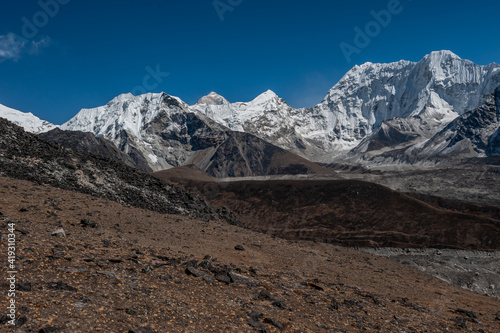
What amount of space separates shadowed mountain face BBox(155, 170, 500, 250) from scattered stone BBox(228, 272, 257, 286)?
165ft

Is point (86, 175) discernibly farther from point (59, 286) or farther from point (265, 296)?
point (265, 296)

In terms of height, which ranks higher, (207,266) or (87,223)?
(87,223)

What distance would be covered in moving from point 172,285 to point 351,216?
6607 cm

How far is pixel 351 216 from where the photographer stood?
74.2 meters

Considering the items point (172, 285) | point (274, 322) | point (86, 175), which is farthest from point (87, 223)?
point (86, 175)

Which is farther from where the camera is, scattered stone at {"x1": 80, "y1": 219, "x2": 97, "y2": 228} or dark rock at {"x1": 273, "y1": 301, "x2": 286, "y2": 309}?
scattered stone at {"x1": 80, "y1": 219, "x2": 97, "y2": 228}

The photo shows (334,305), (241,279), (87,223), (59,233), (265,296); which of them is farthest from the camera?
(87,223)

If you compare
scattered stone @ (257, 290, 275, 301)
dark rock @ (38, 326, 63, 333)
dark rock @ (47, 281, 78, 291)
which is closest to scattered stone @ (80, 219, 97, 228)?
dark rock @ (47, 281, 78, 291)

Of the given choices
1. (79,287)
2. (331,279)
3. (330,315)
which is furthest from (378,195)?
(79,287)

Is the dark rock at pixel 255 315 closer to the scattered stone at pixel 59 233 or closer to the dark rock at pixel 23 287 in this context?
the dark rock at pixel 23 287

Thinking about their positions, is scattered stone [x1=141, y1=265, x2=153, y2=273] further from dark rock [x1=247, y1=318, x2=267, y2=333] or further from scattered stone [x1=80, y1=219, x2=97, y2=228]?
scattered stone [x1=80, y1=219, x2=97, y2=228]

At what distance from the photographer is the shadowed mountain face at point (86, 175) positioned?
27.3 meters

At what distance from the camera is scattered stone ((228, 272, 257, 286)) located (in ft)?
46.1

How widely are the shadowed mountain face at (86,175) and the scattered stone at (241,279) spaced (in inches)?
681
